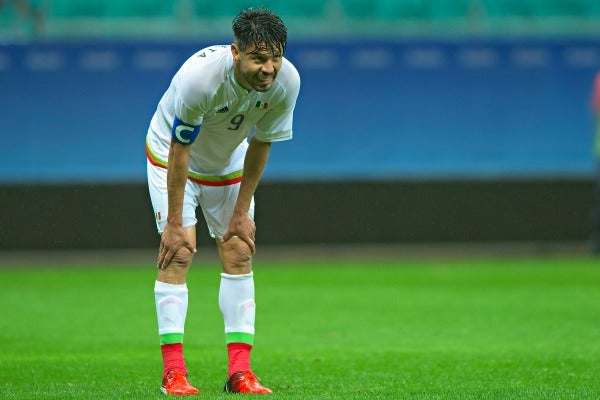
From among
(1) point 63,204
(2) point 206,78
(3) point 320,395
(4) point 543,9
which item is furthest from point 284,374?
(4) point 543,9

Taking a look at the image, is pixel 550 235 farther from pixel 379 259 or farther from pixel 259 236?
pixel 259 236

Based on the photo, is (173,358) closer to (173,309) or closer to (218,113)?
(173,309)

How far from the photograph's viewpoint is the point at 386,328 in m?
9.31

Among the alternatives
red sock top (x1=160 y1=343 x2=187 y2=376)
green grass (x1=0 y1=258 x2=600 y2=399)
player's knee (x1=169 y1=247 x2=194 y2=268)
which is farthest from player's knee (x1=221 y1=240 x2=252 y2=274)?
green grass (x1=0 y1=258 x2=600 y2=399)

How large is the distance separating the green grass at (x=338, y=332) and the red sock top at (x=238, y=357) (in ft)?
0.52

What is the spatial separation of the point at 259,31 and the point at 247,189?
980 mm

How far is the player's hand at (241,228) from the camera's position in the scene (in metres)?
6.13

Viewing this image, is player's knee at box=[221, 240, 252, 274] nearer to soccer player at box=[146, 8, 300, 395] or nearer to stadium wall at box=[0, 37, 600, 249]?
soccer player at box=[146, 8, 300, 395]

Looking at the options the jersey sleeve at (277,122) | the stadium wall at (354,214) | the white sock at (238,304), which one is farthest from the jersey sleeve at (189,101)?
the stadium wall at (354,214)

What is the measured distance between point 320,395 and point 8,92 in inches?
471

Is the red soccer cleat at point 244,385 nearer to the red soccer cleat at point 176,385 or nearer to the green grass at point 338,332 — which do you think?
the green grass at point 338,332

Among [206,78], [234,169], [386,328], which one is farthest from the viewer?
[386,328]

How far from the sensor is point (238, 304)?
6230mm

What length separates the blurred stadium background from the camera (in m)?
16.5
